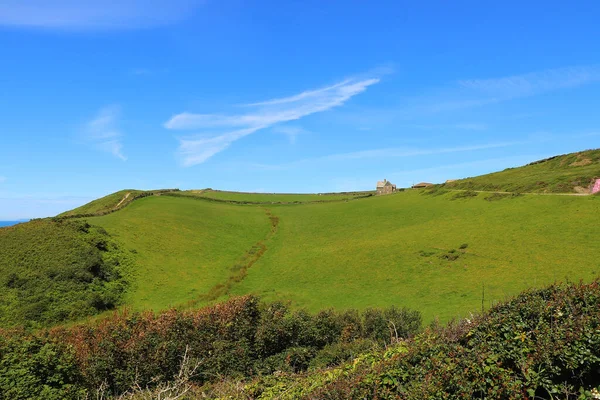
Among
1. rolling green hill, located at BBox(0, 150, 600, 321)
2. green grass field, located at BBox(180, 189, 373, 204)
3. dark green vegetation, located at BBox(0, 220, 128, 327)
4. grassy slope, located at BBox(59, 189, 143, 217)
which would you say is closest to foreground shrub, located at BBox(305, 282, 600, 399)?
rolling green hill, located at BBox(0, 150, 600, 321)

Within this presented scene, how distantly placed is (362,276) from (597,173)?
40.2 meters

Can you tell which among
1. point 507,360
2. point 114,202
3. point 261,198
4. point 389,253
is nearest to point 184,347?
point 507,360

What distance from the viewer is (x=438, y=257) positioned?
45500mm

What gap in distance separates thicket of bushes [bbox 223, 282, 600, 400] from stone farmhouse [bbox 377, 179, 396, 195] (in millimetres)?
120984

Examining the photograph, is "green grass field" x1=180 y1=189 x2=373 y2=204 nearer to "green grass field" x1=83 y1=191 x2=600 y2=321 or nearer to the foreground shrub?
"green grass field" x1=83 y1=191 x2=600 y2=321

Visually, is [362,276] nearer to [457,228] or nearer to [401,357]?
[457,228]

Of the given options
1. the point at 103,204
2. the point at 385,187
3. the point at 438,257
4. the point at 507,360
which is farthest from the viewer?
the point at 385,187

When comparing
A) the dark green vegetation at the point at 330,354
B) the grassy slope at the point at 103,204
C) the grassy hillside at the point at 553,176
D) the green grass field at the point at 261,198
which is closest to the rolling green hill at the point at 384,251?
the grassy hillside at the point at 553,176

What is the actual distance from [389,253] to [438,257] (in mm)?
7090

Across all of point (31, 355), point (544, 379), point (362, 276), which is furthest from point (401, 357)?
point (362, 276)

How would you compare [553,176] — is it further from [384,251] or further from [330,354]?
[330,354]

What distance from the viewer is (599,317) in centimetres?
822

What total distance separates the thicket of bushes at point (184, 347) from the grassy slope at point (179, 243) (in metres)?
19.7

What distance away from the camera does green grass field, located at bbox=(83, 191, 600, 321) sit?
3634 cm
